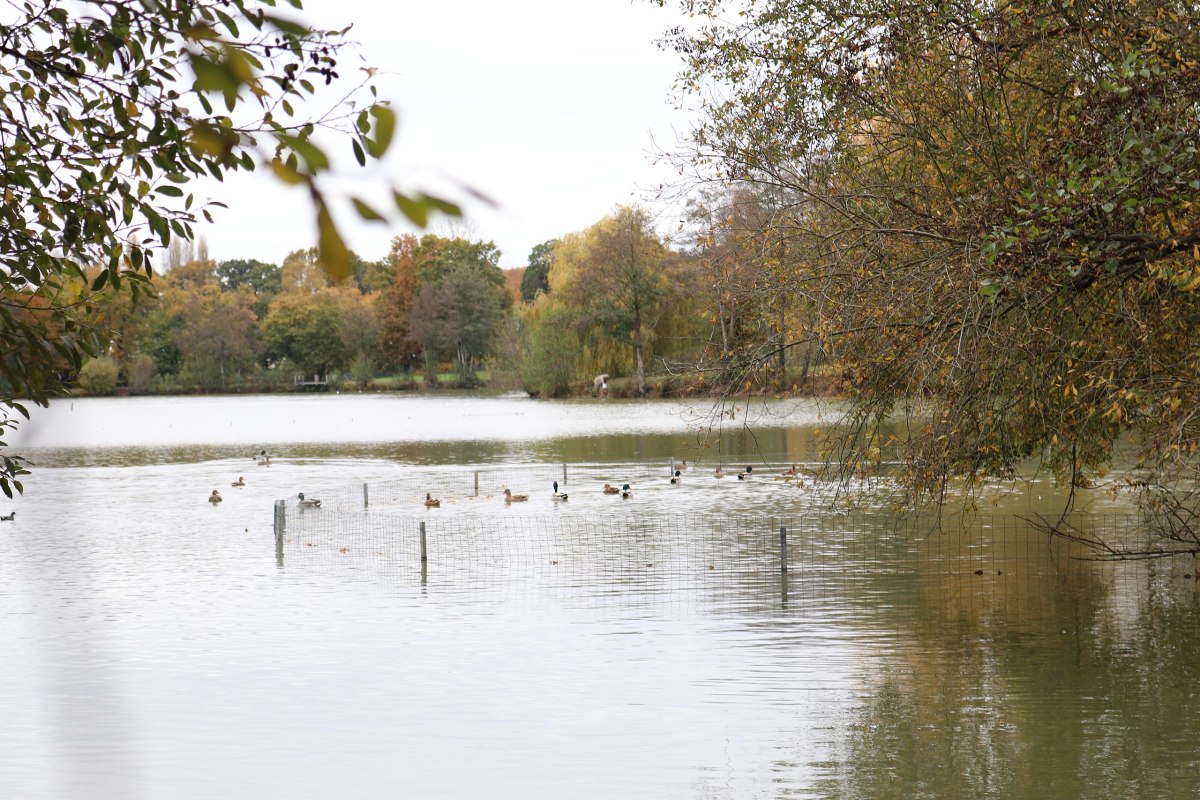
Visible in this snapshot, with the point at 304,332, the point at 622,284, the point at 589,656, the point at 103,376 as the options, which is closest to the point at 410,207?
the point at 589,656

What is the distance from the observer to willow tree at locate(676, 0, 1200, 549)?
9.34 m

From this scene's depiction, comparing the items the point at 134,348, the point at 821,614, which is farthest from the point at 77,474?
the point at 134,348

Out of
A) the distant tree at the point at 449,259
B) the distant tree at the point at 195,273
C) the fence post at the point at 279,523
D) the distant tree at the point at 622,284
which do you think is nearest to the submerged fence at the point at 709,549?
the fence post at the point at 279,523

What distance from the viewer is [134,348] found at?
113000mm

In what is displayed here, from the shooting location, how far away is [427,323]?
110 meters

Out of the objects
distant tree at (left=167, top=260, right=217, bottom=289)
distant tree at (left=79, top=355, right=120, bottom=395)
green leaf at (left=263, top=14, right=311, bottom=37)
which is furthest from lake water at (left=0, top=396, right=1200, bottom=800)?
distant tree at (left=167, top=260, right=217, bottom=289)

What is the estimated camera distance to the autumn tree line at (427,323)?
244ft

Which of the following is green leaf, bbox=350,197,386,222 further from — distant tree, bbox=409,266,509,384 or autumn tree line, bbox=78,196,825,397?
distant tree, bbox=409,266,509,384

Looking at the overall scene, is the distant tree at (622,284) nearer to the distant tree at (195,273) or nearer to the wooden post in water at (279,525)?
the wooden post in water at (279,525)

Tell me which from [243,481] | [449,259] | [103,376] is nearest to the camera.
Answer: [243,481]

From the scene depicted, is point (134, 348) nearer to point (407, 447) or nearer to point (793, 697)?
point (407, 447)

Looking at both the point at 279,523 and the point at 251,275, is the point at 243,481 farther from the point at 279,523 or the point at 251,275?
the point at 251,275

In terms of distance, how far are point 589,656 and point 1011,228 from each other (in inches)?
280

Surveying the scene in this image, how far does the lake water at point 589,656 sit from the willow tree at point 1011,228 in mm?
2029
